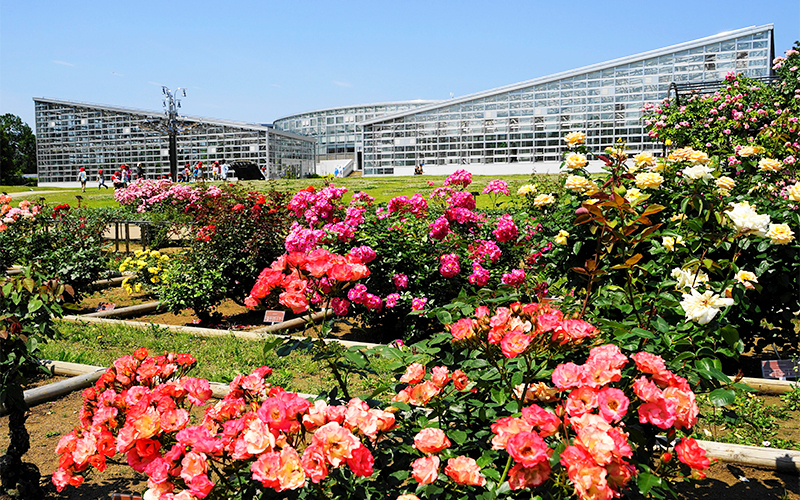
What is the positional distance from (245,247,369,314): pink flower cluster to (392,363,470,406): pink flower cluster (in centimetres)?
33

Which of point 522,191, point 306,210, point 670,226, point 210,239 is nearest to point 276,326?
point 306,210

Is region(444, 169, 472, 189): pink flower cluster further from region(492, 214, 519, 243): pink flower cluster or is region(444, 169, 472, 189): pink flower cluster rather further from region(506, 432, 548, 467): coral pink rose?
region(506, 432, 548, 467): coral pink rose

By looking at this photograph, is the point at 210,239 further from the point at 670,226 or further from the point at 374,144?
the point at 374,144

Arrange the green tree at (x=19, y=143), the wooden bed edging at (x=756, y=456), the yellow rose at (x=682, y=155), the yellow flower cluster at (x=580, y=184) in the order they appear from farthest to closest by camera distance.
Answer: the green tree at (x=19, y=143), the yellow rose at (x=682, y=155), the yellow flower cluster at (x=580, y=184), the wooden bed edging at (x=756, y=456)

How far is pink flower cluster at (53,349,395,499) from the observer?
119 centimetres

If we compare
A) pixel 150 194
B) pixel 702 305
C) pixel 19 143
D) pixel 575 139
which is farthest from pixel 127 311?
pixel 19 143

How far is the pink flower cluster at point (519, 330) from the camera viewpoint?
4.42 feet

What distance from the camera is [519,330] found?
55.0 inches

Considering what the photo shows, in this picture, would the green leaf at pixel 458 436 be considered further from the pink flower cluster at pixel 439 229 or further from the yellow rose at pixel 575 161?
the pink flower cluster at pixel 439 229

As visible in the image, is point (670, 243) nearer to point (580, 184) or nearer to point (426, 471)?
point (580, 184)

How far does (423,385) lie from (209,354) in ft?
10.4

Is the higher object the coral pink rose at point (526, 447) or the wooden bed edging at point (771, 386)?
the coral pink rose at point (526, 447)

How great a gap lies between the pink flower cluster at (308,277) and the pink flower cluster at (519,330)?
1.18ft

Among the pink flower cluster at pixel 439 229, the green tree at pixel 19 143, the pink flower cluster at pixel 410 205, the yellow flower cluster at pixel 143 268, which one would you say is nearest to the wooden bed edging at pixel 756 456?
the pink flower cluster at pixel 439 229
